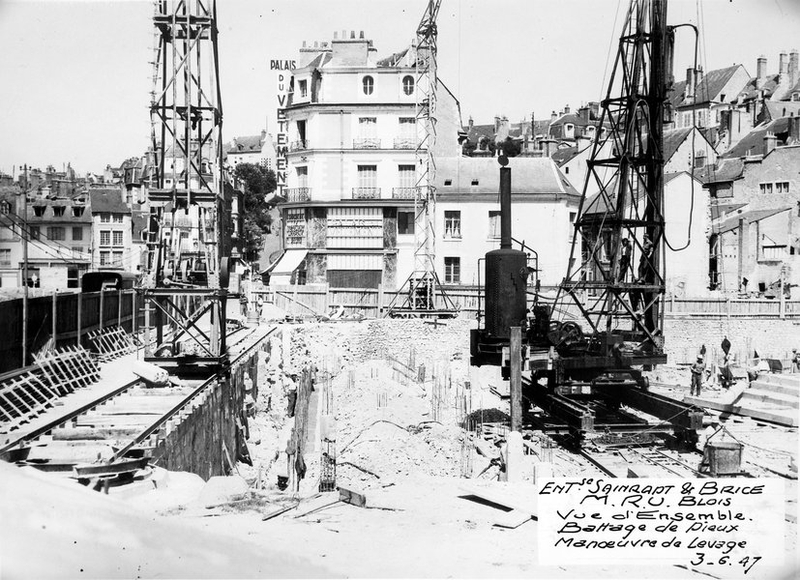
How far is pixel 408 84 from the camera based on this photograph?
4338cm

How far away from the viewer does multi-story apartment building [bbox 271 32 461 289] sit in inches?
1700

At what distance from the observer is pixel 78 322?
21438 mm

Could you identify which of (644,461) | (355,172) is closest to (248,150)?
(355,172)

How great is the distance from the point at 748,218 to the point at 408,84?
23.1 m

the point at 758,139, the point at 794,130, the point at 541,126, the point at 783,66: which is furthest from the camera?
the point at 541,126

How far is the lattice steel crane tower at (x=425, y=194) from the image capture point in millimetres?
37031

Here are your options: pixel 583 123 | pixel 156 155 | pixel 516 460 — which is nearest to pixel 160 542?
pixel 516 460

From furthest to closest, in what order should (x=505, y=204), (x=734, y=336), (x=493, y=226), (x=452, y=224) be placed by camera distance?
1. (x=452, y=224)
2. (x=493, y=226)
3. (x=734, y=336)
4. (x=505, y=204)

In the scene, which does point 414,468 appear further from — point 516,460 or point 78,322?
point 78,322

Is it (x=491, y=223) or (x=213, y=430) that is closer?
(x=213, y=430)

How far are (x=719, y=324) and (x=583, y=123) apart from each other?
2330 inches

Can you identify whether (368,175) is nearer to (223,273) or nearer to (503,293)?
(223,273)

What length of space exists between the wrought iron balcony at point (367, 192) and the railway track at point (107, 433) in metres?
25.3

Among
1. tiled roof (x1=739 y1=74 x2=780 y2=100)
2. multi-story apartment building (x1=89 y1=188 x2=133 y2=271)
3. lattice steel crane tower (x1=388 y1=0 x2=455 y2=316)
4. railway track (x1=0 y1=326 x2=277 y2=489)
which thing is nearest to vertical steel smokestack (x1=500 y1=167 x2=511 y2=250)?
railway track (x1=0 y1=326 x2=277 y2=489)
